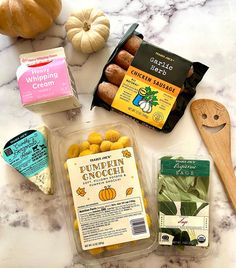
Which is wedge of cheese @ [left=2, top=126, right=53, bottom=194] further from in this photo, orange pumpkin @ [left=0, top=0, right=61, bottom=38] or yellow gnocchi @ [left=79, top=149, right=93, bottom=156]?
orange pumpkin @ [left=0, top=0, right=61, bottom=38]

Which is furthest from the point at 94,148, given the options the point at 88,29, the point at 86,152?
the point at 88,29

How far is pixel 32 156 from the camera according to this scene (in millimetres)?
976

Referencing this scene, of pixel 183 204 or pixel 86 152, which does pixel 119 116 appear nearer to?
pixel 86 152

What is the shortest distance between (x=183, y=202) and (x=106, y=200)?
0.15m

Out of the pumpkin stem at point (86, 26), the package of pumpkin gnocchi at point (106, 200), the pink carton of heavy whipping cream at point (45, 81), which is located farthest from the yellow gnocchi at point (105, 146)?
the pumpkin stem at point (86, 26)

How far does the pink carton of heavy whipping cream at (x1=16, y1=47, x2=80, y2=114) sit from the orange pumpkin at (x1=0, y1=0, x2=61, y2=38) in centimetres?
7

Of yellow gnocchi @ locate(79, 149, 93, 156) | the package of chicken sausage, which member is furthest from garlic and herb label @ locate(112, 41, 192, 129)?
yellow gnocchi @ locate(79, 149, 93, 156)

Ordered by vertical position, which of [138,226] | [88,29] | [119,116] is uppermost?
[88,29]

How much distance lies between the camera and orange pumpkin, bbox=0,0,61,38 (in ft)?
3.08

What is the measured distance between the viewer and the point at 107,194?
3.09ft

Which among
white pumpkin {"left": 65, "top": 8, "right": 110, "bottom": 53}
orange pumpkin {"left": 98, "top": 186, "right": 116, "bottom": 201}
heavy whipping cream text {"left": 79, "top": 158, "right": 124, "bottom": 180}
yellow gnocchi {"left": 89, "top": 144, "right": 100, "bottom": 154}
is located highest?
white pumpkin {"left": 65, "top": 8, "right": 110, "bottom": 53}

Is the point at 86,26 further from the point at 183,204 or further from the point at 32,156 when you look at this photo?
the point at 183,204

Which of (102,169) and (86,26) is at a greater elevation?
(86,26)

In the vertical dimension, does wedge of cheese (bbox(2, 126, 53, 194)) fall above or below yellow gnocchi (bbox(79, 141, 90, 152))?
below
